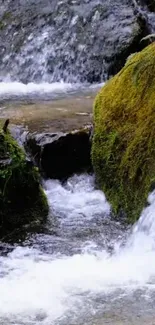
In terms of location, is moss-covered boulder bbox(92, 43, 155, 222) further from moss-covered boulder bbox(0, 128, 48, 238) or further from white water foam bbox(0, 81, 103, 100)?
white water foam bbox(0, 81, 103, 100)

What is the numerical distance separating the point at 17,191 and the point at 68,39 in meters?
6.31

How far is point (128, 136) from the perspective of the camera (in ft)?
19.5

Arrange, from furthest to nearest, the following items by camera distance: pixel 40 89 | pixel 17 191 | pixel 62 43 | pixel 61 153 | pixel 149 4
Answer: pixel 149 4 → pixel 62 43 → pixel 40 89 → pixel 61 153 → pixel 17 191

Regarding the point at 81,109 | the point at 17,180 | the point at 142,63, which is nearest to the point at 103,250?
the point at 17,180

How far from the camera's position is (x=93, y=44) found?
11.2 meters

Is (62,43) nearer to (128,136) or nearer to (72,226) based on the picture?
(128,136)

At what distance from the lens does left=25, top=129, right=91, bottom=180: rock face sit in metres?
6.67

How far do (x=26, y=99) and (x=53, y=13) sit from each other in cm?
380

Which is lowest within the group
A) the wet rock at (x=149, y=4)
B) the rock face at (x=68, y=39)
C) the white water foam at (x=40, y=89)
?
the white water foam at (x=40, y=89)

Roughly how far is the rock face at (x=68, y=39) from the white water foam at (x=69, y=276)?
5784 mm

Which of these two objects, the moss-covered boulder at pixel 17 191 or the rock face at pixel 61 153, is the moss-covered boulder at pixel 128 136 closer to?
the rock face at pixel 61 153

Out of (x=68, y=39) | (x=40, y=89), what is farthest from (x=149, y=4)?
(x=40, y=89)

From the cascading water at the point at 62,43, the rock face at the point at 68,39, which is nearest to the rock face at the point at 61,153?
the cascading water at the point at 62,43

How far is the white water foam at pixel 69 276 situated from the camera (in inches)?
157
